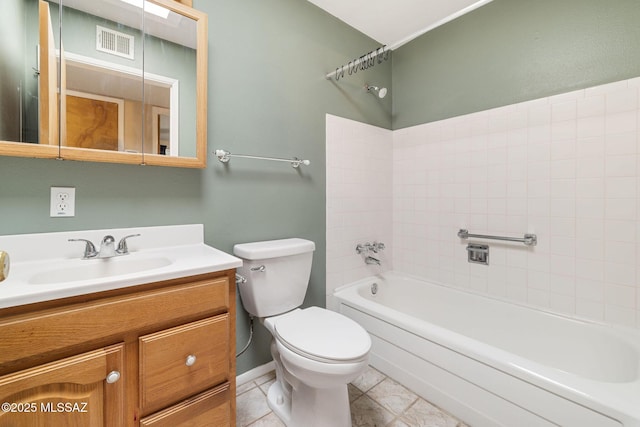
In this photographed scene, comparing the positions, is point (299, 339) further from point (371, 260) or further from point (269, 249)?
point (371, 260)

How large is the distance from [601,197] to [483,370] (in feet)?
3.70

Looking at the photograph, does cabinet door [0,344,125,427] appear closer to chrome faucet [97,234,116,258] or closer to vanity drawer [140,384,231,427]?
vanity drawer [140,384,231,427]

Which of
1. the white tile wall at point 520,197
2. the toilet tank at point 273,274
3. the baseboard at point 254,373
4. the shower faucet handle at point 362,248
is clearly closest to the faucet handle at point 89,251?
the toilet tank at point 273,274

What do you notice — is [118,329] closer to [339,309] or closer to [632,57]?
[339,309]

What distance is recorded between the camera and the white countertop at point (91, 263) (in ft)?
2.36

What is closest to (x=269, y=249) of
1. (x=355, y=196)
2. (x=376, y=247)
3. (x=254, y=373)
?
(x=254, y=373)

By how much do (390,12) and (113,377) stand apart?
247 centimetres

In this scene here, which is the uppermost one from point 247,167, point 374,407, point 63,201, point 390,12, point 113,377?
point 390,12

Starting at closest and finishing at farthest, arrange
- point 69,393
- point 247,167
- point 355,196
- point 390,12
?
1. point 69,393
2. point 247,167
3. point 390,12
4. point 355,196

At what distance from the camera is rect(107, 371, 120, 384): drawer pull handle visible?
0.78 meters

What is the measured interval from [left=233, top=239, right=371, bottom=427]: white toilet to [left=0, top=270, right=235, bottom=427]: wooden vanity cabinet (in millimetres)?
297

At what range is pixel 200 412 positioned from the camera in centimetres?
97

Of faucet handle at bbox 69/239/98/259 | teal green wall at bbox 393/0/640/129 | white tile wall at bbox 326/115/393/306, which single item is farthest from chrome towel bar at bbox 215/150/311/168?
teal green wall at bbox 393/0/640/129

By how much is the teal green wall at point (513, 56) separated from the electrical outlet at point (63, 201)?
225 centimetres
